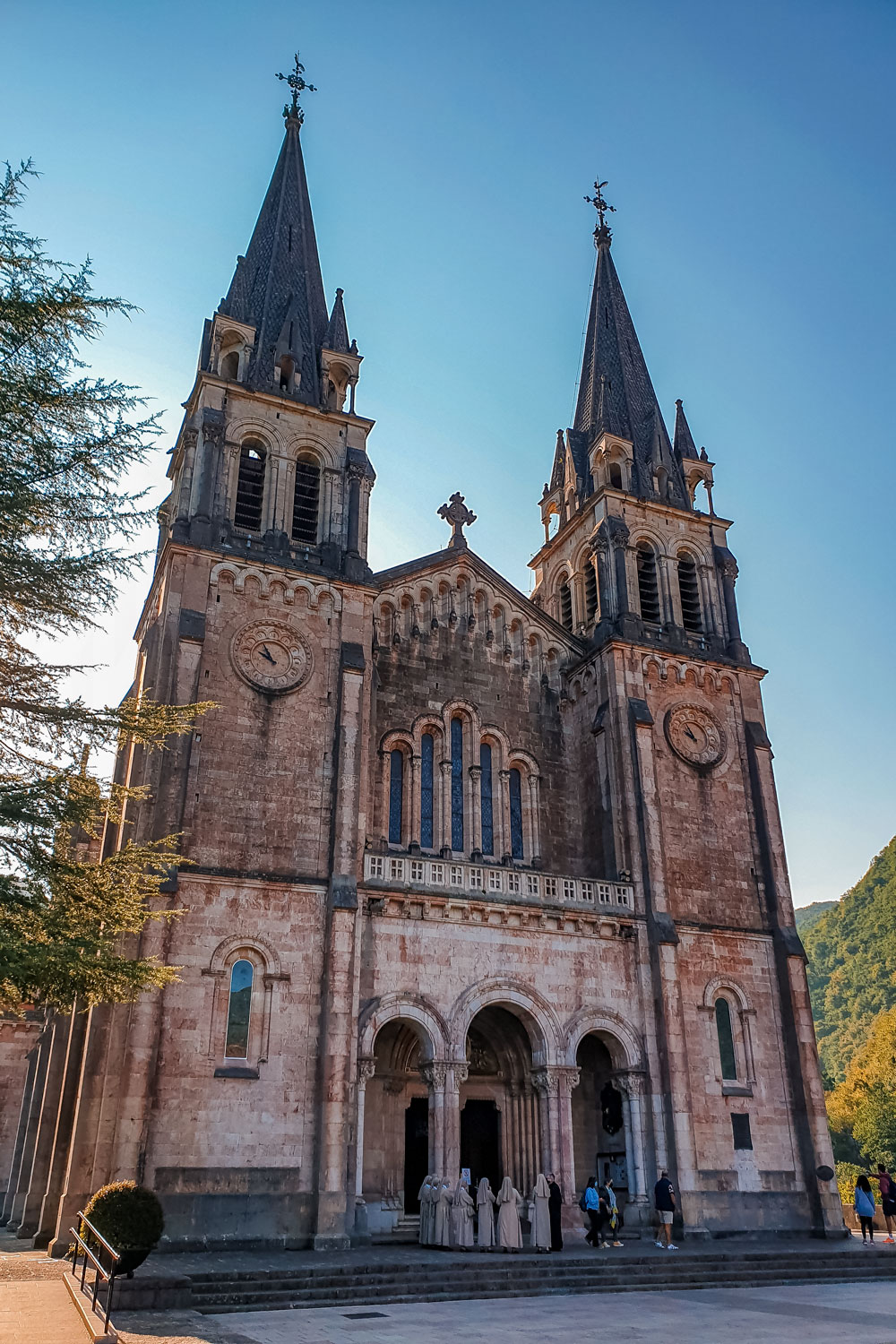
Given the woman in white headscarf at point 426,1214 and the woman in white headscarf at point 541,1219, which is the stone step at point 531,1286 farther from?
the woman in white headscarf at point 426,1214

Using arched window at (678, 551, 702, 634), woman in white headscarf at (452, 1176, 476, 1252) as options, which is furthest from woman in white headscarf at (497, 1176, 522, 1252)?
arched window at (678, 551, 702, 634)

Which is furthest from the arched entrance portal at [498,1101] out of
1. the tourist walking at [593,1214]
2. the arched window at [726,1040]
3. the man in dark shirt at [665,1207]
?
the arched window at [726,1040]

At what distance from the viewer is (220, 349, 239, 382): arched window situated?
105ft

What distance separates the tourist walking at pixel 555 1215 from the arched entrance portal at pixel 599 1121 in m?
3.92

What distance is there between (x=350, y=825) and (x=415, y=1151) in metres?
8.49

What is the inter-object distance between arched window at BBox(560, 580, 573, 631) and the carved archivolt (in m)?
10.9

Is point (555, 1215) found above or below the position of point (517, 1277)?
above

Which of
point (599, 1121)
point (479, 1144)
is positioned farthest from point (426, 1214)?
point (599, 1121)

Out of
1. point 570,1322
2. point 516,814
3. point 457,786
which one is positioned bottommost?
point 570,1322

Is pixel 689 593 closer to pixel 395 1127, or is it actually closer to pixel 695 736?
pixel 695 736

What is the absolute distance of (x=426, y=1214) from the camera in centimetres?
2231

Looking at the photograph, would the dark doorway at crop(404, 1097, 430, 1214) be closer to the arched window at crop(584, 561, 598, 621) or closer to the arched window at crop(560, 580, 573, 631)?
the arched window at crop(584, 561, 598, 621)

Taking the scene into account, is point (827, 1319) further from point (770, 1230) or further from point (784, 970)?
point (784, 970)

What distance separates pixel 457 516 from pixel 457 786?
30.6ft
